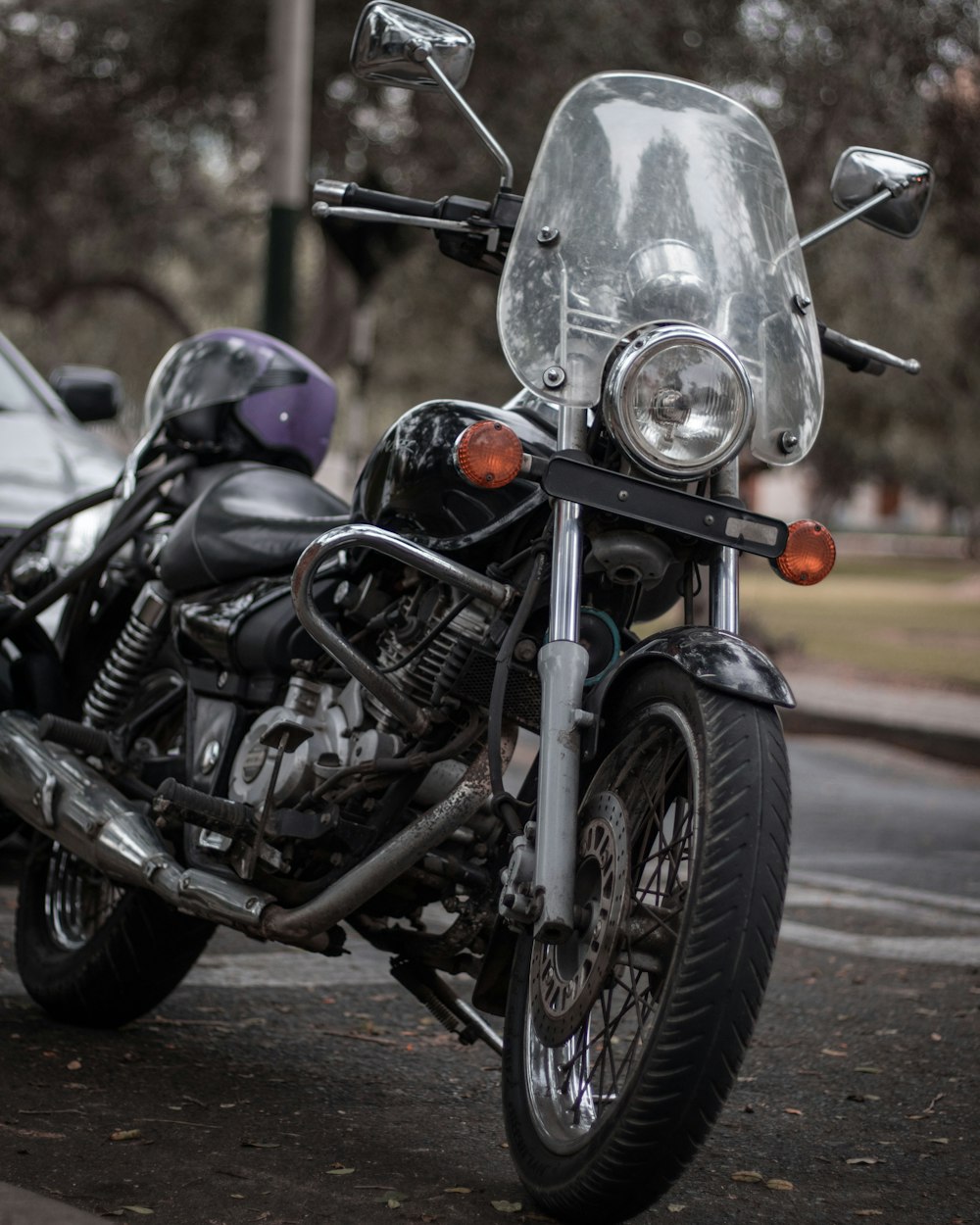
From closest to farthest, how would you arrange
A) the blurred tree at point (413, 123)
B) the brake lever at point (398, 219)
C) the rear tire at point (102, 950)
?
1. the brake lever at point (398, 219)
2. the rear tire at point (102, 950)
3. the blurred tree at point (413, 123)

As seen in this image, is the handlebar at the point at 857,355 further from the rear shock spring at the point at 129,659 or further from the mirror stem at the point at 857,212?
the rear shock spring at the point at 129,659

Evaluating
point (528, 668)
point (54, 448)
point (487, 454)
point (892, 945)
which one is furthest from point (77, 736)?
point (892, 945)

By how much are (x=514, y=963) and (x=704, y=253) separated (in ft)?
4.38

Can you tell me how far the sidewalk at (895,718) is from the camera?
11555mm

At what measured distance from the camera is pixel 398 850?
11.1 ft

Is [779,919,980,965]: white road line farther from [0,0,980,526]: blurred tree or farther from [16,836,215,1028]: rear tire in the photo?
[0,0,980,526]: blurred tree

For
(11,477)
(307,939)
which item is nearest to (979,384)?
(11,477)

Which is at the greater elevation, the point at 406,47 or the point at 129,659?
the point at 406,47

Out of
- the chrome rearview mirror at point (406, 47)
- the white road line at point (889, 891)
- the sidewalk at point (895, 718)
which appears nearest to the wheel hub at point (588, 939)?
the chrome rearview mirror at point (406, 47)

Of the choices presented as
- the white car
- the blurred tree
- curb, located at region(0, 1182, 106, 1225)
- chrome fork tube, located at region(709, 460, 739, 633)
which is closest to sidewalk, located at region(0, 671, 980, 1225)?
the blurred tree

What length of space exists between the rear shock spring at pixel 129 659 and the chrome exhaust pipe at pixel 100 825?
164 mm

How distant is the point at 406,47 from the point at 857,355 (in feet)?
3.96

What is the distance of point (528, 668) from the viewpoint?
3.37 meters

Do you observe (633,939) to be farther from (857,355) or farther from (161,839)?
(857,355)
